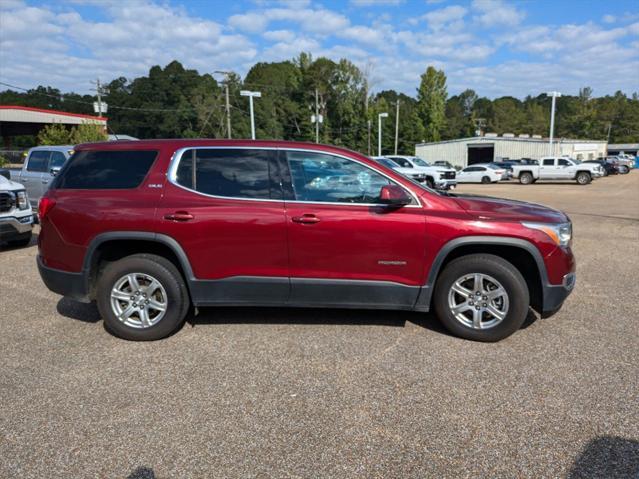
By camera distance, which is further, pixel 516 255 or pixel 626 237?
pixel 626 237

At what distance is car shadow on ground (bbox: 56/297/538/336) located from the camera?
493cm

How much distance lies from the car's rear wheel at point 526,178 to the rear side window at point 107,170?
3193cm

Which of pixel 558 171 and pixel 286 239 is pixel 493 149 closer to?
pixel 558 171

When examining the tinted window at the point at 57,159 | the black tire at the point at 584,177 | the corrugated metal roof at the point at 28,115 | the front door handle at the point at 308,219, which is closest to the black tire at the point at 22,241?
the tinted window at the point at 57,159

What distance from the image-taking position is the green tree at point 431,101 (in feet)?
247

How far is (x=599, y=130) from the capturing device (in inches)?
3760

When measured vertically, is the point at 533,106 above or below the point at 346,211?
above

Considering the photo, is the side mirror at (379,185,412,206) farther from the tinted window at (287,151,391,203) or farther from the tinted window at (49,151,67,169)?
the tinted window at (49,151,67,169)

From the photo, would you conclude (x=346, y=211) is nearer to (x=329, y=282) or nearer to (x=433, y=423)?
(x=329, y=282)

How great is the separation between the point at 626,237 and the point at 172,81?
91795 mm

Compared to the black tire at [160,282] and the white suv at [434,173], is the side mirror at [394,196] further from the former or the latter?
the white suv at [434,173]

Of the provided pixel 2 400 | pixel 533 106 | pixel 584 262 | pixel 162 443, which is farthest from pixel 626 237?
pixel 533 106

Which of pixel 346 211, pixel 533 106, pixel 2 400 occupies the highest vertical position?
pixel 533 106

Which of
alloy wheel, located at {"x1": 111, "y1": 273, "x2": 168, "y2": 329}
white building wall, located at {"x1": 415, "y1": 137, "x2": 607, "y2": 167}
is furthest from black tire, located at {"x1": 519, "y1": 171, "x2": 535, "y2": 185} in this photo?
alloy wheel, located at {"x1": 111, "y1": 273, "x2": 168, "y2": 329}
